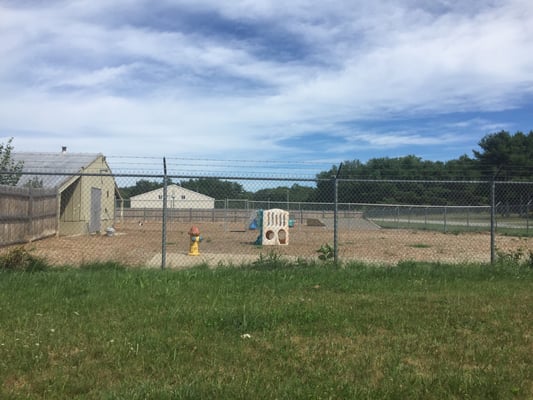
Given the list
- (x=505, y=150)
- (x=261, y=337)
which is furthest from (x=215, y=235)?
(x=505, y=150)

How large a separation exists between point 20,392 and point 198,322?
2.04m

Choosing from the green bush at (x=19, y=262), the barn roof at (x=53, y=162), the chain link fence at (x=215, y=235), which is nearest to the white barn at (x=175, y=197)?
the chain link fence at (x=215, y=235)

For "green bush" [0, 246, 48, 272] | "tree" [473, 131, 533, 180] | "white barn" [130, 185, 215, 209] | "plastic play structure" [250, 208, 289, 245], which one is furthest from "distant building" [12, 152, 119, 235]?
"tree" [473, 131, 533, 180]

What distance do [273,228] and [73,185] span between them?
986 cm

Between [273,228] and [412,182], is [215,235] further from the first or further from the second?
[412,182]

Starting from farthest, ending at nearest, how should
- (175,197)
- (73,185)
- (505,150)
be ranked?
(505,150)
(73,185)
(175,197)

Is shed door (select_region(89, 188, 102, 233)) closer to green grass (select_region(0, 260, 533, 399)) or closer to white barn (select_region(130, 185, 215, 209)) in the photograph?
white barn (select_region(130, 185, 215, 209))

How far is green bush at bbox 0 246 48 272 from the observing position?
340 inches

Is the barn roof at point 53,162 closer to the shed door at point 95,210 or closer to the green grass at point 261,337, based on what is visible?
the shed door at point 95,210

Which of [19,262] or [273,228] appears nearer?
[19,262]

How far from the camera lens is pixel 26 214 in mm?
17766

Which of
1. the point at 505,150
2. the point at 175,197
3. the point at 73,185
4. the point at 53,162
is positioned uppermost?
the point at 505,150

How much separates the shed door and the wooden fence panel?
110 inches

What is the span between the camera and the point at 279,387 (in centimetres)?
A: 356
